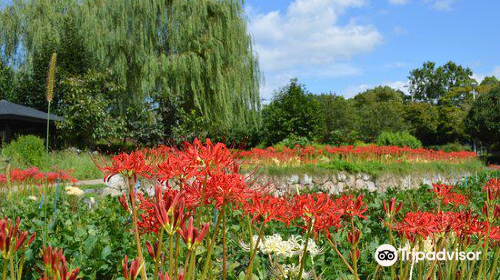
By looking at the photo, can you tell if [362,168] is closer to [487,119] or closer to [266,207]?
[266,207]

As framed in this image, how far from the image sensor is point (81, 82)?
16.9 m

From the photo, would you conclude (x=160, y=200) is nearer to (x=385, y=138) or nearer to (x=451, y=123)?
(x=385, y=138)

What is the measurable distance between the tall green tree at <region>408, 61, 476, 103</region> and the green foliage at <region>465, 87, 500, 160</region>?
23849 millimetres

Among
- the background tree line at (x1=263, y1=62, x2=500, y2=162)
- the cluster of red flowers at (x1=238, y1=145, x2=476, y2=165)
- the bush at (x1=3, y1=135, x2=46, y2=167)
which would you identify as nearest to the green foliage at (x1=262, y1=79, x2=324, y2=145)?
the background tree line at (x1=263, y1=62, x2=500, y2=162)

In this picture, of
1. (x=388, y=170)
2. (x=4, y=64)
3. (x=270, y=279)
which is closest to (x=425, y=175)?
(x=388, y=170)

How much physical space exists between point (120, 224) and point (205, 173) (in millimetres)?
2069

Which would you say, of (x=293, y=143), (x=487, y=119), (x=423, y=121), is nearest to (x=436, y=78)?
(x=423, y=121)

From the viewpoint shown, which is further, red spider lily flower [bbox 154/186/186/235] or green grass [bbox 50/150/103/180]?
green grass [bbox 50/150/103/180]

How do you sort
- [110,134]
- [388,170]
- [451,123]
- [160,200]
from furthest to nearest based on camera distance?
[451,123], [110,134], [388,170], [160,200]

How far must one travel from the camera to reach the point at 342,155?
12.6 meters

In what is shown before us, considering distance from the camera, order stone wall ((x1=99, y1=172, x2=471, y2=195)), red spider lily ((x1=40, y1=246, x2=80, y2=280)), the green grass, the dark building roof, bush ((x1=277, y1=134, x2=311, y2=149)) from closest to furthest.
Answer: red spider lily ((x1=40, y1=246, x2=80, y2=280)) → stone wall ((x1=99, y1=172, x2=471, y2=195)) → the green grass → bush ((x1=277, y1=134, x2=311, y2=149)) → the dark building roof

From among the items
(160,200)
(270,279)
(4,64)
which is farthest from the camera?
(4,64)

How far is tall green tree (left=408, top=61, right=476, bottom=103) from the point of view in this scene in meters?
47.6

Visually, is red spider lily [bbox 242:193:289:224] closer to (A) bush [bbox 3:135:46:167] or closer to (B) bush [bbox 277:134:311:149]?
(A) bush [bbox 3:135:46:167]
